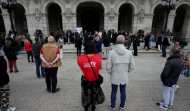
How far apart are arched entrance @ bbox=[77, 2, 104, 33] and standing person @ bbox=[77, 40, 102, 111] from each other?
1829 centimetres

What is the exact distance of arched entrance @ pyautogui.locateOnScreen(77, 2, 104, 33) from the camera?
778 inches

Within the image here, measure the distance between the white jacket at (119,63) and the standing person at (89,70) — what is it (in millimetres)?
306

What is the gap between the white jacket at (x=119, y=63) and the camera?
2904 millimetres

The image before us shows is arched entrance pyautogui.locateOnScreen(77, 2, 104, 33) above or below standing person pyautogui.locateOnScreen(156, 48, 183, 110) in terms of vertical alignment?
above

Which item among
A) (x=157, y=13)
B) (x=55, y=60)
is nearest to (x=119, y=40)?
(x=55, y=60)

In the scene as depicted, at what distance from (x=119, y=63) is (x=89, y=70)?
2.40ft

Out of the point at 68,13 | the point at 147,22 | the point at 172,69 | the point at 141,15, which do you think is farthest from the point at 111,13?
the point at 172,69

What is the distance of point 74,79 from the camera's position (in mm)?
5516

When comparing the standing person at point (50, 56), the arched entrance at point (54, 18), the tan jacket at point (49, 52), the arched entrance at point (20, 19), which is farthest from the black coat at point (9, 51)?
the arched entrance at point (20, 19)

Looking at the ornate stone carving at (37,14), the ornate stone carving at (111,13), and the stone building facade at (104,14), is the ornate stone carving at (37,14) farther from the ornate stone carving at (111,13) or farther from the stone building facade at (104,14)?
the ornate stone carving at (111,13)

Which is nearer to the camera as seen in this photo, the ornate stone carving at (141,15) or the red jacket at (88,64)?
the red jacket at (88,64)

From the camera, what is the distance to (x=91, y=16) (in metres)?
20.8

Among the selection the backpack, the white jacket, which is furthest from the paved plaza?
the white jacket

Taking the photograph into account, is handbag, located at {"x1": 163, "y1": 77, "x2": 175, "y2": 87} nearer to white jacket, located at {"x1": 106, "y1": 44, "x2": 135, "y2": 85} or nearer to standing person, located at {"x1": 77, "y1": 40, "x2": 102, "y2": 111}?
white jacket, located at {"x1": 106, "y1": 44, "x2": 135, "y2": 85}
